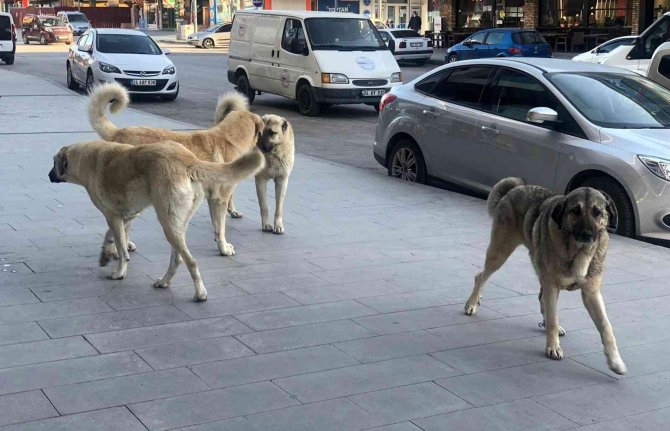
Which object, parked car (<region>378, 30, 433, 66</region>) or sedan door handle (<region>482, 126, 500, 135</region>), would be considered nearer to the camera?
sedan door handle (<region>482, 126, 500, 135</region>)

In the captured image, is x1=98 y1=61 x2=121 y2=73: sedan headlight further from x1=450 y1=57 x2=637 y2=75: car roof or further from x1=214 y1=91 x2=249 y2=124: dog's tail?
x1=214 y1=91 x2=249 y2=124: dog's tail

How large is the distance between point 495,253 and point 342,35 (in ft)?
47.1

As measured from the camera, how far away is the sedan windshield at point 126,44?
71.0 ft

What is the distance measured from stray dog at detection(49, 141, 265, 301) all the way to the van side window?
1292 cm

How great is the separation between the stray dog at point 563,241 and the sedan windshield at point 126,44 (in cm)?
1795

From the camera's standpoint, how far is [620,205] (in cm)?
786

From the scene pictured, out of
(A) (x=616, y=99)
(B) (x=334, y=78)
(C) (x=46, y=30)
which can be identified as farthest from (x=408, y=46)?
(A) (x=616, y=99)

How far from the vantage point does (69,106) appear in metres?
18.4

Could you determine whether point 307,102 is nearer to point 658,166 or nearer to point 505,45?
point 658,166

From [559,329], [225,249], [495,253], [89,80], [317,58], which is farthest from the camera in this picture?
[89,80]

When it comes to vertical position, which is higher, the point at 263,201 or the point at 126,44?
the point at 126,44

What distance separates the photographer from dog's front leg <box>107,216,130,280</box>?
20.1 ft

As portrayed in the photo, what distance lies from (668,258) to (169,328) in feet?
13.6

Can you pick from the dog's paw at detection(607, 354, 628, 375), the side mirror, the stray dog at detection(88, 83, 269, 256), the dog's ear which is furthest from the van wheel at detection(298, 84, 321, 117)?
the dog's paw at detection(607, 354, 628, 375)
